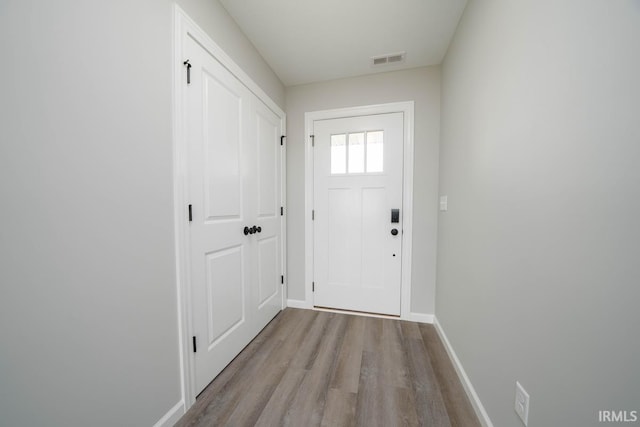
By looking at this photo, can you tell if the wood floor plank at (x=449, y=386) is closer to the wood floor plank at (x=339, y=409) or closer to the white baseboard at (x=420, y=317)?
the white baseboard at (x=420, y=317)

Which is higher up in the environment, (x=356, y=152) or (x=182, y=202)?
(x=356, y=152)

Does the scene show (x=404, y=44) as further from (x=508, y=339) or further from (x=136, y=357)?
(x=136, y=357)

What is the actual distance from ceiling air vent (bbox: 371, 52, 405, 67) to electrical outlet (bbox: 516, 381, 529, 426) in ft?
7.82

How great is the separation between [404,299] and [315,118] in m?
2.14

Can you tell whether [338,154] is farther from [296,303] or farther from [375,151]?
[296,303]

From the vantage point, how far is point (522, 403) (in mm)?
853

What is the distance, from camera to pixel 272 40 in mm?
1831

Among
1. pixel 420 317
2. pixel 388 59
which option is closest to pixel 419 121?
pixel 388 59

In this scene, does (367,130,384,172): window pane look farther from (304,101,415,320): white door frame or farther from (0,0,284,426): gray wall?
(0,0,284,426): gray wall

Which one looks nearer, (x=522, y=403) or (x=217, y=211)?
(x=522, y=403)

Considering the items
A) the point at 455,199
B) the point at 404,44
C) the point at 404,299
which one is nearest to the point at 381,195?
the point at 455,199

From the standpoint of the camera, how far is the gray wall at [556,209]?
1.74 ft

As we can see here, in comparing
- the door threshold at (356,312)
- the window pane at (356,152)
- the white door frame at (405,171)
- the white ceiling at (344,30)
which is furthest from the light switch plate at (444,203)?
the white ceiling at (344,30)

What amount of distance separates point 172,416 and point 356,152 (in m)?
2.37
